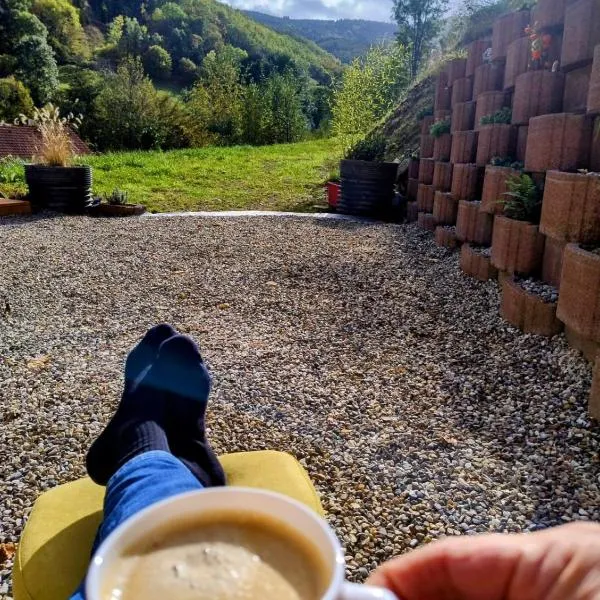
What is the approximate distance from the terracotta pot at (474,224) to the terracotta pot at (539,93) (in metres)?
0.62

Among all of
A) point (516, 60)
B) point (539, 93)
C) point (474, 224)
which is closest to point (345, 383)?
point (474, 224)

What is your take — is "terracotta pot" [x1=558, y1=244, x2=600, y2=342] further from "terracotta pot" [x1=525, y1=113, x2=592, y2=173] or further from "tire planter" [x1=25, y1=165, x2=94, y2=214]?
"tire planter" [x1=25, y1=165, x2=94, y2=214]

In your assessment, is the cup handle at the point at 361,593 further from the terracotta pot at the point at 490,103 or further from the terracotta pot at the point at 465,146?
the terracotta pot at the point at 465,146

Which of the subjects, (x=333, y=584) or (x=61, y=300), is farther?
(x=61, y=300)

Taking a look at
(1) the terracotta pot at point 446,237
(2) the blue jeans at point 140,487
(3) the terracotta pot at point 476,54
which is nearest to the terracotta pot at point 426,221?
(1) the terracotta pot at point 446,237

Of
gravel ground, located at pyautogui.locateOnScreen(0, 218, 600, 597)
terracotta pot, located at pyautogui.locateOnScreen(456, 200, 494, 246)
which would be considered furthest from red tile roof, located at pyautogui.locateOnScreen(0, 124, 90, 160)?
terracotta pot, located at pyautogui.locateOnScreen(456, 200, 494, 246)

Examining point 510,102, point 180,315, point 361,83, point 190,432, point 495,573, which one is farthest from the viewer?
point 361,83

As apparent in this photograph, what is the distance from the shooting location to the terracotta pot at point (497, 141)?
353cm

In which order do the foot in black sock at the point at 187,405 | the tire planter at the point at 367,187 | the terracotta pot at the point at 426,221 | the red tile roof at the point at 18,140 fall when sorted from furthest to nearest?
the red tile roof at the point at 18,140
the tire planter at the point at 367,187
the terracotta pot at the point at 426,221
the foot in black sock at the point at 187,405

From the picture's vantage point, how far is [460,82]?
4777 millimetres

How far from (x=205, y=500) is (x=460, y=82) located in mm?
5015

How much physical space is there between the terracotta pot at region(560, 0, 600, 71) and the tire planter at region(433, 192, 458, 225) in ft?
5.38

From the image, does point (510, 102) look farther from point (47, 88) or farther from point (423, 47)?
point (47, 88)

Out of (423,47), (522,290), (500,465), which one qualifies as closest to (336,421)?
(500,465)
